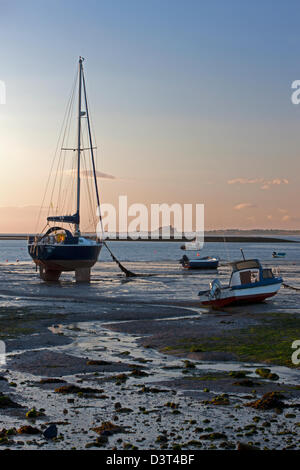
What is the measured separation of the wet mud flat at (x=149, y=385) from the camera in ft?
34.4

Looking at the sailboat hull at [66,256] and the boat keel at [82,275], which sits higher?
the sailboat hull at [66,256]

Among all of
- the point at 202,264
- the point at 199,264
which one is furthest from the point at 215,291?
the point at 202,264

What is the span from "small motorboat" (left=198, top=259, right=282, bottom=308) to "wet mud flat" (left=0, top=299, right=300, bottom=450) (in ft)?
22.8

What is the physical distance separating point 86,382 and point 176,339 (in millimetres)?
7546

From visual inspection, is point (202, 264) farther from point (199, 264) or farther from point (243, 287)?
point (243, 287)

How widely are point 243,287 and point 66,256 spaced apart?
2685cm

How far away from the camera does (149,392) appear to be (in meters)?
13.5

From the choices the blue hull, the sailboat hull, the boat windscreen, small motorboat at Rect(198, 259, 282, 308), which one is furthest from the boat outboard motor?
the blue hull

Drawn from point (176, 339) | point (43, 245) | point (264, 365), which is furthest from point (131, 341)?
point (43, 245)

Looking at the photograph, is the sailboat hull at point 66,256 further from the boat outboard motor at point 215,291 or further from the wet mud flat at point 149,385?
the wet mud flat at point 149,385

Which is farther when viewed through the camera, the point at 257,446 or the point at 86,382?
the point at 86,382

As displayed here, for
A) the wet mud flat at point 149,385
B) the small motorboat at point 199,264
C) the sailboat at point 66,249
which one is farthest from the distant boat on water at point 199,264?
the wet mud flat at point 149,385

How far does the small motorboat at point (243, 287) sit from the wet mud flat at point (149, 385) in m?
6.95
